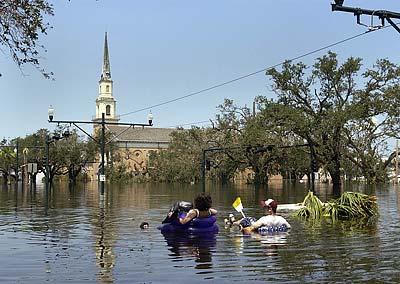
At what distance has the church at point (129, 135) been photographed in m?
147

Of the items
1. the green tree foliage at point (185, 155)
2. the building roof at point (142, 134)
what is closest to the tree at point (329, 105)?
the green tree foliage at point (185, 155)

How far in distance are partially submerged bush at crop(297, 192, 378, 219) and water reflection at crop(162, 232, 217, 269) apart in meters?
7.52

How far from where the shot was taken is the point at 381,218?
23797mm

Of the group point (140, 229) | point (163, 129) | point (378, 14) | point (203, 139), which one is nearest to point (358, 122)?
point (203, 139)

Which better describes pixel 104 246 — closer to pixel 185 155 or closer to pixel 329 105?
pixel 329 105

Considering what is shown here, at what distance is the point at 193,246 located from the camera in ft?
50.5

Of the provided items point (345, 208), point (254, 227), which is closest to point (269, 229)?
point (254, 227)

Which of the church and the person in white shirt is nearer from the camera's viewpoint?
the person in white shirt

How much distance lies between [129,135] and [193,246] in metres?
150

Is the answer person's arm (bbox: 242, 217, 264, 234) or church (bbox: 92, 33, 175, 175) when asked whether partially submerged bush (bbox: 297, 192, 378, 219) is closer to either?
person's arm (bbox: 242, 217, 264, 234)

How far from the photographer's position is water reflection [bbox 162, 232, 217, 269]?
13.2 m

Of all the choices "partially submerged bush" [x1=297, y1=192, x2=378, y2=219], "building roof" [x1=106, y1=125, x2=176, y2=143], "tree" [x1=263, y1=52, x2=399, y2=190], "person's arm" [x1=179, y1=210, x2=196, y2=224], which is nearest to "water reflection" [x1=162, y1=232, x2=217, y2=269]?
"person's arm" [x1=179, y1=210, x2=196, y2=224]

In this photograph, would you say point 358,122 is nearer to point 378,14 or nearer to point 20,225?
point 20,225

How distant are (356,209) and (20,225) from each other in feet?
39.5
